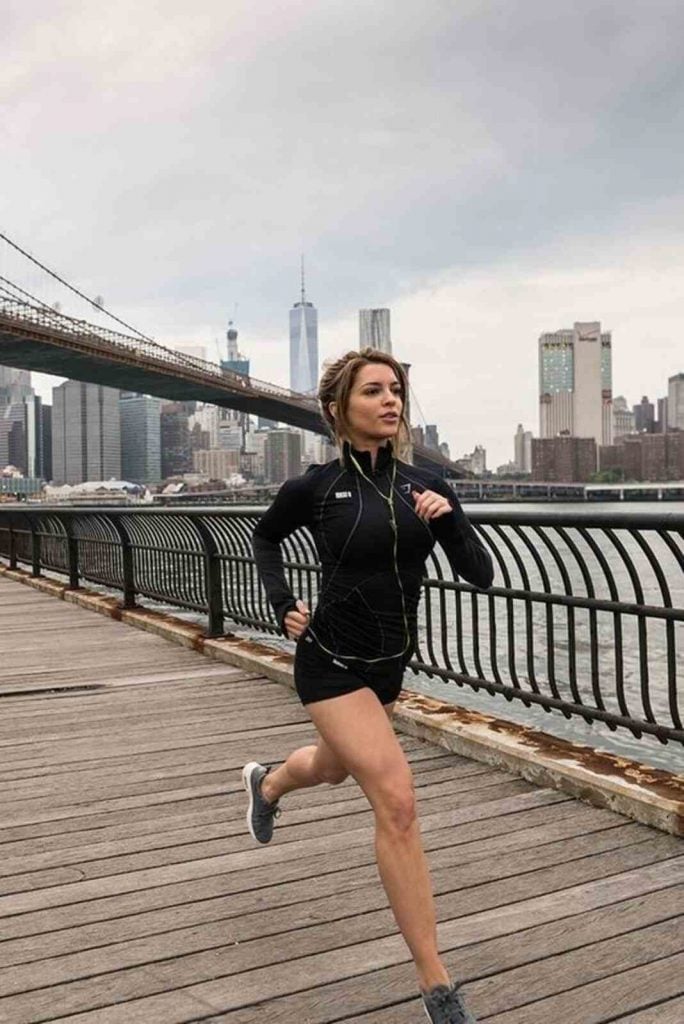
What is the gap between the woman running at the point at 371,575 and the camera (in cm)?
232

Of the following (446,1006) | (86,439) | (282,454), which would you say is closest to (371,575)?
(446,1006)

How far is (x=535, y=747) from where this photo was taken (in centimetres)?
425

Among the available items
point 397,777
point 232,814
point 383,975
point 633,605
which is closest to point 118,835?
point 232,814

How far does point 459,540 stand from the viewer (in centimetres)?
266

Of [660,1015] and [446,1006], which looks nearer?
[446,1006]

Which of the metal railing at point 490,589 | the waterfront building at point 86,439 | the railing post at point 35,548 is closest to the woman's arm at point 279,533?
the metal railing at point 490,589

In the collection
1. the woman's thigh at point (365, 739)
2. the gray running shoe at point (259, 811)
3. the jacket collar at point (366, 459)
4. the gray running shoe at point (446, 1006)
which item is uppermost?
the jacket collar at point (366, 459)

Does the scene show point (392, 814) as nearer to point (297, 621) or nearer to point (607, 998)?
point (297, 621)

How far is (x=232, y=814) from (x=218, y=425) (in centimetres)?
12074

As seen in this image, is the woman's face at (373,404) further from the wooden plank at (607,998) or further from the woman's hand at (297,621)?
the wooden plank at (607,998)

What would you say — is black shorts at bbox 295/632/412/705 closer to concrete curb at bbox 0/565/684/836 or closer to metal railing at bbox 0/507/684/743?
metal railing at bbox 0/507/684/743

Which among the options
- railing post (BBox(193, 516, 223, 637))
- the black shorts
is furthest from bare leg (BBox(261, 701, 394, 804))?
railing post (BBox(193, 516, 223, 637))

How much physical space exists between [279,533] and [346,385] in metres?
0.50

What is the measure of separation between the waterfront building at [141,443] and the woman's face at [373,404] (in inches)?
4769
